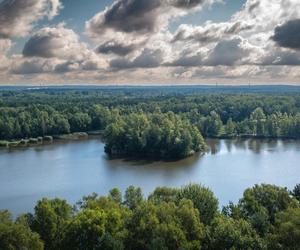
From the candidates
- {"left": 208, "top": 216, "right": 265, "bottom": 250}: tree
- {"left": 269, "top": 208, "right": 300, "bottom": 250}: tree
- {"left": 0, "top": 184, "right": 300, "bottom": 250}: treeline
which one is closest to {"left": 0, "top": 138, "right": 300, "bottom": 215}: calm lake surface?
{"left": 0, "top": 184, "right": 300, "bottom": 250}: treeline

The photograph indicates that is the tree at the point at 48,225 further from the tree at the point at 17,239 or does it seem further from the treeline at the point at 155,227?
the tree at the point at 17,239

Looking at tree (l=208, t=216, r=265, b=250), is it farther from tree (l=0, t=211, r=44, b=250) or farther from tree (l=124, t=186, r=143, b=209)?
tree (l=0, t=211, r=44, b=250)

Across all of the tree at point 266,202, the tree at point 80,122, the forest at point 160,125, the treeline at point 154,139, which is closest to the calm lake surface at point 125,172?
the treeline at point 154,139

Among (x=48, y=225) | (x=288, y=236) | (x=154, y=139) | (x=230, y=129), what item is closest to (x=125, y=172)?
(x=154, y=139)

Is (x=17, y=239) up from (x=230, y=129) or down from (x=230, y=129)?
up

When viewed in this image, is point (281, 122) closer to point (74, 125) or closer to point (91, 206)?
point (74, 125)

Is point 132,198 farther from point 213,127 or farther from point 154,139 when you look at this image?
point 213,127
